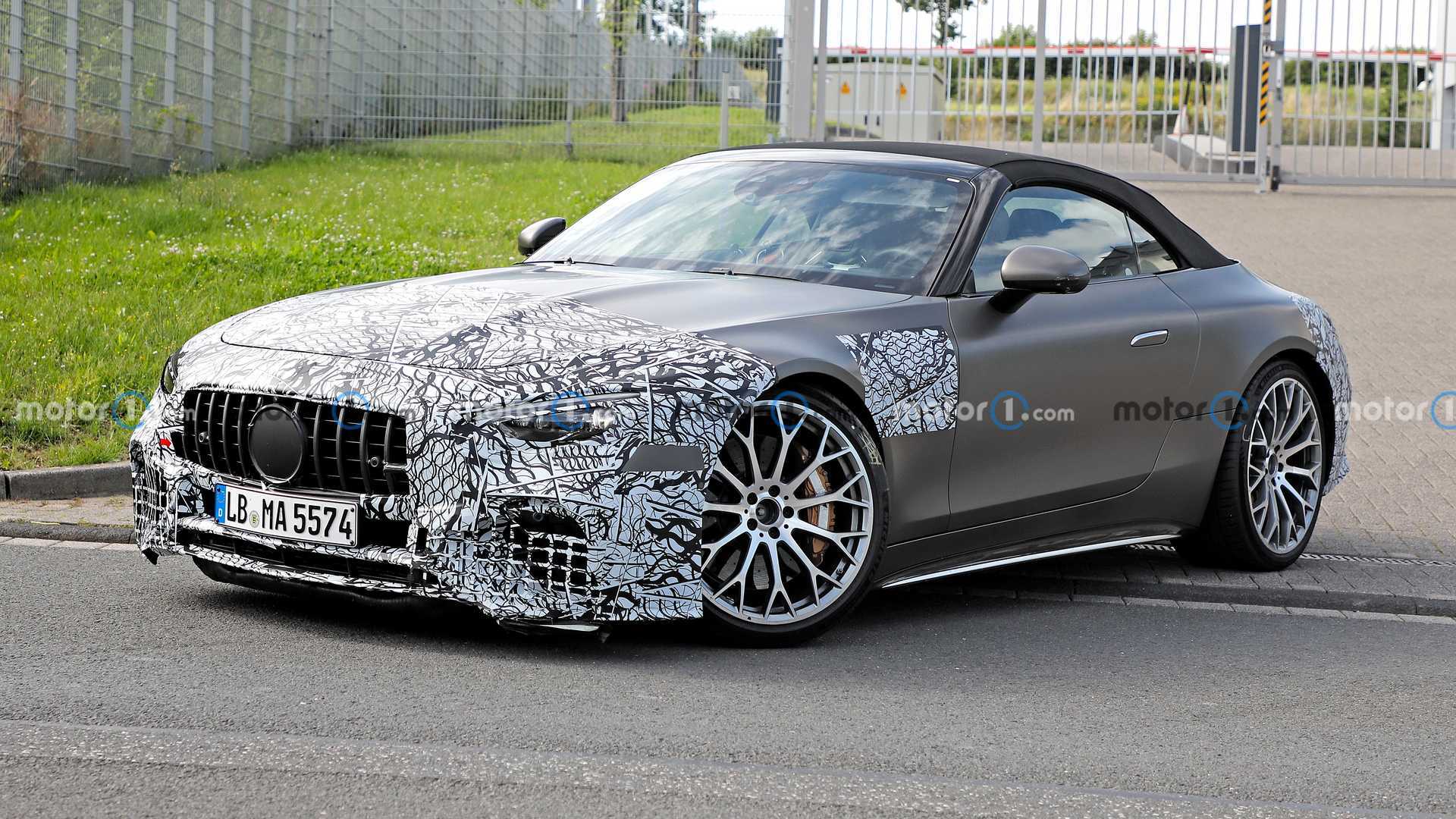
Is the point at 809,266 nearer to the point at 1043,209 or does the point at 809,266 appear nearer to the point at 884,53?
the point at 1043,209

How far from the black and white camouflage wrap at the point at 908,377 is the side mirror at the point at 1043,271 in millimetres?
296

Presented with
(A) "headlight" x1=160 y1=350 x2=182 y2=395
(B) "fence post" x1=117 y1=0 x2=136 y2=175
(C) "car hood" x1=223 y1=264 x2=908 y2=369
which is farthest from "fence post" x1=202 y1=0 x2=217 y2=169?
(A) "headlight" x1=160 y1=350 x2=182 y2=395

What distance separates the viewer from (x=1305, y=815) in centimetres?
361

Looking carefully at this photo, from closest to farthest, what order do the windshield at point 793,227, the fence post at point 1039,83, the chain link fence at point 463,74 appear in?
1. the windshield at point 793,227
2. the chain link fence at point 463,74
3. the fence post at point 1039,83

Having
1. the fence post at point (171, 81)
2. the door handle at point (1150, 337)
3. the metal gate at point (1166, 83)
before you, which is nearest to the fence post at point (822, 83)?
the metal gate at point (1166, 83)

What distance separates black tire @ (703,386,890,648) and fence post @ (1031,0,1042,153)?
644 inches

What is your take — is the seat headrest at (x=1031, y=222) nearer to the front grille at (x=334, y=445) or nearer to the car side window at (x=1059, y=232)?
the car side window at (x=1059, y=232)

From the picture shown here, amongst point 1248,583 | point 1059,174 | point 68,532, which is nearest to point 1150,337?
point 1059,174

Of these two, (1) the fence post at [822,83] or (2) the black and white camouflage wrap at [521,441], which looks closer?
(2) the black and white camouflage wrap at [521,441]

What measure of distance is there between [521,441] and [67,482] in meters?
3.61

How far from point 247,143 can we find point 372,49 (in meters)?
3.04

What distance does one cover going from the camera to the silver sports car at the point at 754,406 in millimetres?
4461

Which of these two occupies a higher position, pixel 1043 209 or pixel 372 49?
pixel 372 49

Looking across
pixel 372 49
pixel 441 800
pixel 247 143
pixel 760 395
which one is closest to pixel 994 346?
pixel 760 395
